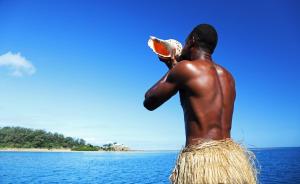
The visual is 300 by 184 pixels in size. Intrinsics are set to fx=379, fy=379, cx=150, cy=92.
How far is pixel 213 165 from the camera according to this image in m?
2.89

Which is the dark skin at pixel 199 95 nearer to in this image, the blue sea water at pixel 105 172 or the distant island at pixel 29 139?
the blue sea water at pixel 105 172

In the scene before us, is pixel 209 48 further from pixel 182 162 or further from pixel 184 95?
pixel 182 162

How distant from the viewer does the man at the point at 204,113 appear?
291 cm

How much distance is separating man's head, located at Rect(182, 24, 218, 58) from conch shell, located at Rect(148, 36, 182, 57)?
9 cm

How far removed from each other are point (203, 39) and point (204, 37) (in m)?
0.02

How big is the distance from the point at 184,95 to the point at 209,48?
47 cm

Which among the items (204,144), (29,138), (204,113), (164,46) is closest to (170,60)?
(164,46)

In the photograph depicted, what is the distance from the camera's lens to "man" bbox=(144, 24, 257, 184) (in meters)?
2.91

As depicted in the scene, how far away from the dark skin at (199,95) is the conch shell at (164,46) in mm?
123

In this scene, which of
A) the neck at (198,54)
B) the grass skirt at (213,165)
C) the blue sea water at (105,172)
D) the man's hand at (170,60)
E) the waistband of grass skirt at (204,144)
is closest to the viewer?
the grass skirt at (213,165)

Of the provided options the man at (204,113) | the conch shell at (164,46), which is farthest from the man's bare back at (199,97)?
the conch shell at (164,46)

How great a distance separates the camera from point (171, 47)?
3.29 m

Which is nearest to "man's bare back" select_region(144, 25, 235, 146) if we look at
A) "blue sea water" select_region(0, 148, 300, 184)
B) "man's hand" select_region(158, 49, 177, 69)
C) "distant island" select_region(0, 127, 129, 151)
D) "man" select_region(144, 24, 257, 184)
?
"man" select_region(144, 24, 257, 184)

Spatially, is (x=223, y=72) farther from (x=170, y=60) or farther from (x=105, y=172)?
(x=105, y=172)
